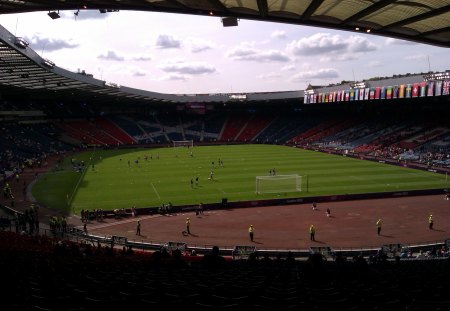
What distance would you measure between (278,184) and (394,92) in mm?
34409

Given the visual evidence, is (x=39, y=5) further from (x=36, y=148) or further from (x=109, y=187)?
(x=36, y=148)

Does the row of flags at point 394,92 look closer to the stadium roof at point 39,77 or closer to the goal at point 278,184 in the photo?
the stadium roof at point 39,77

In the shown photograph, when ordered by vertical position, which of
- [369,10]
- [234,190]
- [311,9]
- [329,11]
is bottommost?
[234,190]

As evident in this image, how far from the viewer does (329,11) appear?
1474 centimetres

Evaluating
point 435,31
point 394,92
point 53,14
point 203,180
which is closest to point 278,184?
point 203,180

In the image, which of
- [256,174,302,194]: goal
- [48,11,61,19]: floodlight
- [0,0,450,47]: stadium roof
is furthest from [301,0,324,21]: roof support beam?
[256,174,302,194]: goal

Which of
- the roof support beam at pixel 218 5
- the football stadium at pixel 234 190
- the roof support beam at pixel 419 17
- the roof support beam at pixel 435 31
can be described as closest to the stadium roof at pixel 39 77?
the football stadium at pixel 234 190

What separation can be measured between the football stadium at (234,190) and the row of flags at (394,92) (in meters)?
0.27

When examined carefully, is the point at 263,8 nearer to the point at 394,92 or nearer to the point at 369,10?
the point at 369,10

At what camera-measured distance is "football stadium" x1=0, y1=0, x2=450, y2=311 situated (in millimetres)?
7793

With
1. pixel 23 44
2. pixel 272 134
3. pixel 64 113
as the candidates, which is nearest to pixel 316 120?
pixel 272 134

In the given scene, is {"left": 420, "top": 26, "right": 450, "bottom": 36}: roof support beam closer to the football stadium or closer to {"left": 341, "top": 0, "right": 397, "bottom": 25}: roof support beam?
the football stadium

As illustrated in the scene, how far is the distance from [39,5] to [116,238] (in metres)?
15.1

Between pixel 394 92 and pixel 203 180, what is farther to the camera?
pixel 394 92
